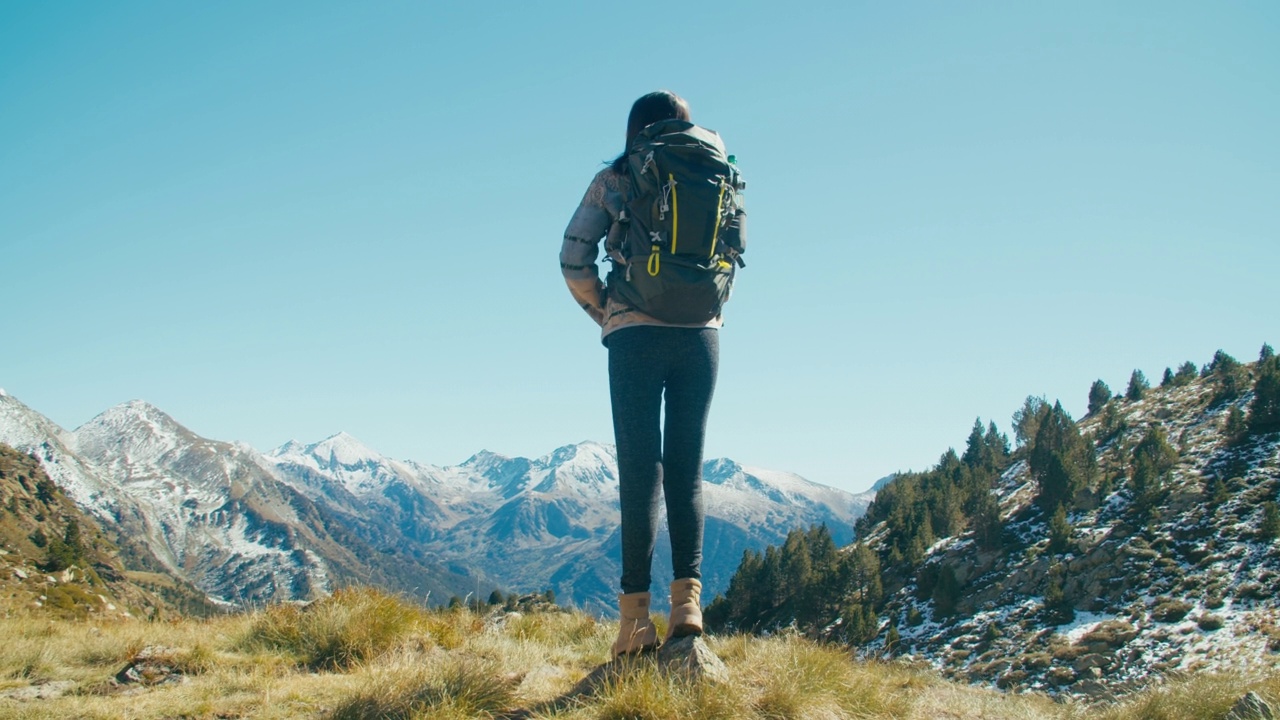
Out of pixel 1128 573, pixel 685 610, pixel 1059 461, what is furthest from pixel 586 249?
pixel 1059 461

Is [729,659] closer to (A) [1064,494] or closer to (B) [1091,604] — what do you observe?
(B) [1091,604]

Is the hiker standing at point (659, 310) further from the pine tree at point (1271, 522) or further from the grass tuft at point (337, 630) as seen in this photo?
the pine tree at point (1271, 522)

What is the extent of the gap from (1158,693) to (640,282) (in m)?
3.45

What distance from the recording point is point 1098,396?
121688mm

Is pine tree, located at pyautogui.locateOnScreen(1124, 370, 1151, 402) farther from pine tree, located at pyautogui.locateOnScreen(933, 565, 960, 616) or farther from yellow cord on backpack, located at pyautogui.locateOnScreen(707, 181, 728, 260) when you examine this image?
yellow cord on backpack, located at pyautogui.locateOnScreen(707, 181, 728, 260)

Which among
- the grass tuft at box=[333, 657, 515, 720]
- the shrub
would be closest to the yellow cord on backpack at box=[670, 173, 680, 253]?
the grass tuft at box=[333, 657, 515, 720]

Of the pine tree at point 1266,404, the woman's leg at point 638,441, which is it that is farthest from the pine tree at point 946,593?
the woman's leg at point 638,441

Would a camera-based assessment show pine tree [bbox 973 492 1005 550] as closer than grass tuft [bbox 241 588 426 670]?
No

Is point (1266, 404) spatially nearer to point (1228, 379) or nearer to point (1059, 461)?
point (1228, 379)

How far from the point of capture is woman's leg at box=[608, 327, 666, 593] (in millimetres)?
3750

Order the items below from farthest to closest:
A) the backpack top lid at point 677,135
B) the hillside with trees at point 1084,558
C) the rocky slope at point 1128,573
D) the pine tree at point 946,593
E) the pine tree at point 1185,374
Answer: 1. the pine tree at point 1185,374
2. the pine tree at point 946,593
3. the hillside with trees at point 1084,558
4. the rocky slope at point 1128,573
5. the backpack top lid at point 677,135

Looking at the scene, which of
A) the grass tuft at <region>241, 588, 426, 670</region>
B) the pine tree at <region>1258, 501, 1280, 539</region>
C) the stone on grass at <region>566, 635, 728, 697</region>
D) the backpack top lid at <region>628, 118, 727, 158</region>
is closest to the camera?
the stone on grass at <region>566, 635, 728, 697</region>

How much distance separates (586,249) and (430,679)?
225 centimetres

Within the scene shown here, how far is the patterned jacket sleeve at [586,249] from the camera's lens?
3.86 m
